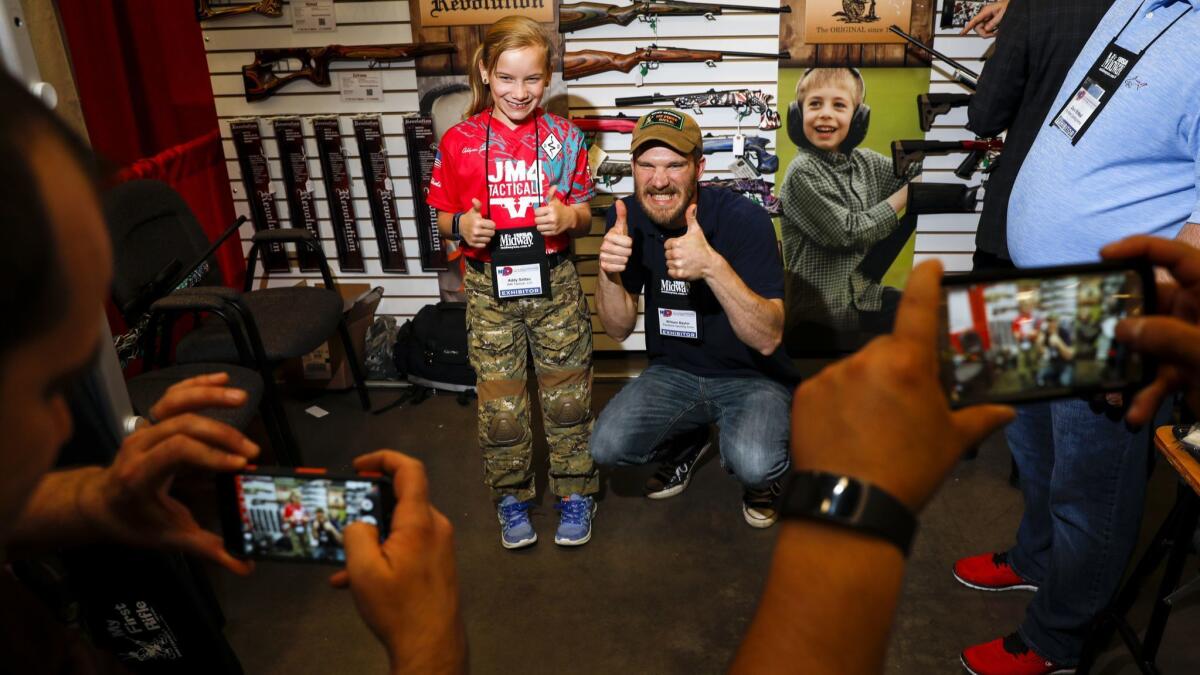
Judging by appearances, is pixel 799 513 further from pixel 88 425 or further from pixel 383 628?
pixel 88 425

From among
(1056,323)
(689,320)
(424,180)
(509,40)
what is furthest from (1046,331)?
(424,180)

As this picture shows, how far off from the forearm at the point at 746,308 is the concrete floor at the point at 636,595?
787 millimetres

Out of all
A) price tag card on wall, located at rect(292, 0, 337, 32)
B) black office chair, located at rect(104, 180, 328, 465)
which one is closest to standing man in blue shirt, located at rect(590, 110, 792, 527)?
black office chair, located at rect(104, 180, 328, 465)

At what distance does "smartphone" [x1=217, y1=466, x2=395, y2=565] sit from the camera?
106 cm

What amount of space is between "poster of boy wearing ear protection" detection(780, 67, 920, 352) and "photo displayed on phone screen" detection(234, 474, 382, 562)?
3249 mm

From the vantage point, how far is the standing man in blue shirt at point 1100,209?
1738 millimetres

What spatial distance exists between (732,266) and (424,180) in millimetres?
1912

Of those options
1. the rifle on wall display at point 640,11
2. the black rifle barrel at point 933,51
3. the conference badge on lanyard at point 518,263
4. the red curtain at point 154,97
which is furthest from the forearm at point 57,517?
the black rifle barrel at point 933,51

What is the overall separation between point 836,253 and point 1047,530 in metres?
1.89

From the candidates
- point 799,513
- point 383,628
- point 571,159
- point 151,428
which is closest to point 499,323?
point 571,159

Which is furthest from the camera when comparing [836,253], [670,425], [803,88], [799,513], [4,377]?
[836,253]

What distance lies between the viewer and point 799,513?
2.08ft

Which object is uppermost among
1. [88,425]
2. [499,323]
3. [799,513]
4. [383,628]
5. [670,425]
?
[799,513]

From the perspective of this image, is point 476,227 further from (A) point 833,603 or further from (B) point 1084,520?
(A) point 833,603
